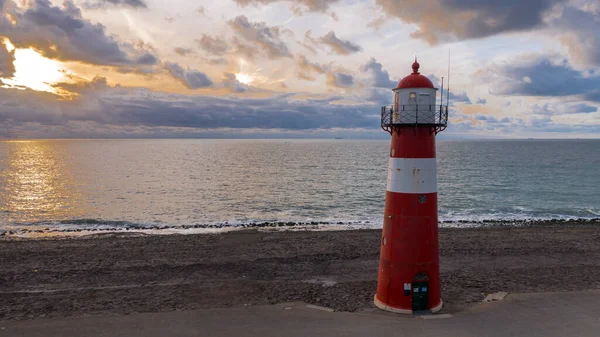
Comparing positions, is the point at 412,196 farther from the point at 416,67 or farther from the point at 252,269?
the point at 252,269

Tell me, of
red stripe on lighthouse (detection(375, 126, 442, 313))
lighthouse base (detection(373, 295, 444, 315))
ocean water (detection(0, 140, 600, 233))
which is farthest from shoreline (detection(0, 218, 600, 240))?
red stripe on lighthouse (detection(375, 126, 442, 313))

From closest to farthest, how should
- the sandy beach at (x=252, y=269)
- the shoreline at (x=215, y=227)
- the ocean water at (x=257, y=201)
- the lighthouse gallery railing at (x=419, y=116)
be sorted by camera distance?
the lighthouse gallery railing at (x=419, y=116) < the sandy beach at (x=252, y=269) < the shoreline at (x=215, y=227) < the ocean water at (x=257, y=201)

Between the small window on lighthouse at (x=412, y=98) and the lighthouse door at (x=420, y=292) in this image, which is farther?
the lighthouse door at (x=420, y=292)

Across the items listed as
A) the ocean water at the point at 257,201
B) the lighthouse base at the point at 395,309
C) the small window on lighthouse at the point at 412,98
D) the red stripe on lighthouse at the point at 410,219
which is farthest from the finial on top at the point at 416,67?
the ocean water at the point at 257,201

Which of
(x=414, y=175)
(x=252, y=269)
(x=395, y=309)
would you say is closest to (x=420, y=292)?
(x=395, y=309)

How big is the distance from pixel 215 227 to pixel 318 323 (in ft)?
69.2

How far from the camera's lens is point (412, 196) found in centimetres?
1141

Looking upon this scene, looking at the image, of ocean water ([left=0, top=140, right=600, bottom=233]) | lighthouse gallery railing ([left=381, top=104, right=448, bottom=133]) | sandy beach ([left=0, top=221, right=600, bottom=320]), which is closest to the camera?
lighthouse gallery railing ([left=381, top=104, right=448, bottom=133])

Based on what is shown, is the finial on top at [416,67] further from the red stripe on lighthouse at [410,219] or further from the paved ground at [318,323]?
the paved ground at [318,323]

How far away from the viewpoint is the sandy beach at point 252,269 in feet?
47.1

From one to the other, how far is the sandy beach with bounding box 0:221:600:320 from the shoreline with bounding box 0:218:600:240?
2796mm

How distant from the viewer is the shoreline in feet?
96.8

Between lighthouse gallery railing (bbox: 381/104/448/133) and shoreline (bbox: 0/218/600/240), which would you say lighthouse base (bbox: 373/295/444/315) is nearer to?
lighthouse gallery railing (bbox: 381/104/448/133)

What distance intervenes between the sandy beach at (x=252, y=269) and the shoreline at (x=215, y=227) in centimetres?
280
